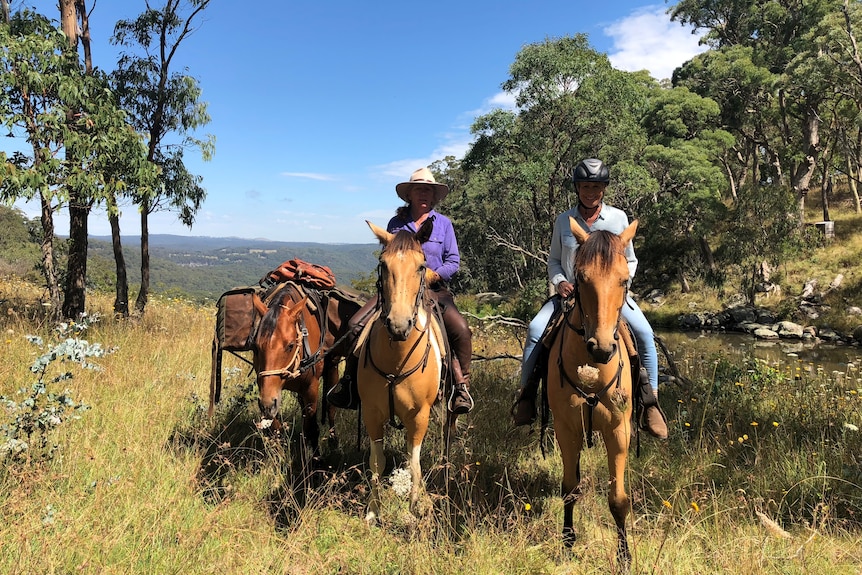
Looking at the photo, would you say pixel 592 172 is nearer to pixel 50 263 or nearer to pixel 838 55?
pixel 50 263

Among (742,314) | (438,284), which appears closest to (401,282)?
(438,284)

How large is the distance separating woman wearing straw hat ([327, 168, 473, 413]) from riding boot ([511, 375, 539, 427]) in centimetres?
48

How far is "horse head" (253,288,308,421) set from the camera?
4.07m

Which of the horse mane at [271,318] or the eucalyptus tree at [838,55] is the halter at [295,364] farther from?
the eucalyptus tree at [838,55]

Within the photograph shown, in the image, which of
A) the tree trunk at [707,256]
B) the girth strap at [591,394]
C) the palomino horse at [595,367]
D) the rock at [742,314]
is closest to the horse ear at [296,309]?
the palomino horse at [595,367]

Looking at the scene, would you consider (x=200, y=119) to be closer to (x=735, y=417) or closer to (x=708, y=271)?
(x=735, y=417)

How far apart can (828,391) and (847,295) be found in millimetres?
22407

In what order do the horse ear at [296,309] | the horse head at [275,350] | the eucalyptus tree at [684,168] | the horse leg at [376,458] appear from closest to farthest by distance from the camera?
1. the horse leg at [376,458]
2. the horse head at [275,350]
3. the horse ear at [296,309]
4. the eucalyptus tree at [684,168]

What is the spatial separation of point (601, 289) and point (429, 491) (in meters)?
2.60

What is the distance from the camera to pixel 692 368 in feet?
27.1

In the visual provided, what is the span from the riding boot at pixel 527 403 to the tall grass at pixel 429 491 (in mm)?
611

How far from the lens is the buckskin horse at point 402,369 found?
3.36 meters

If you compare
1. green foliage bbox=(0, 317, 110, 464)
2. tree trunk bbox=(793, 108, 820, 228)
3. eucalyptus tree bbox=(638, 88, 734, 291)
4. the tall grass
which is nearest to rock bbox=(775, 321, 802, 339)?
eucalyptus tree bbox=(638, 88, 734, 291)

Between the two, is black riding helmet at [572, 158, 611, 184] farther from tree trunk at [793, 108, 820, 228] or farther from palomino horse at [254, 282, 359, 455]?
tree trunk at [793, 108, 820, 228]
